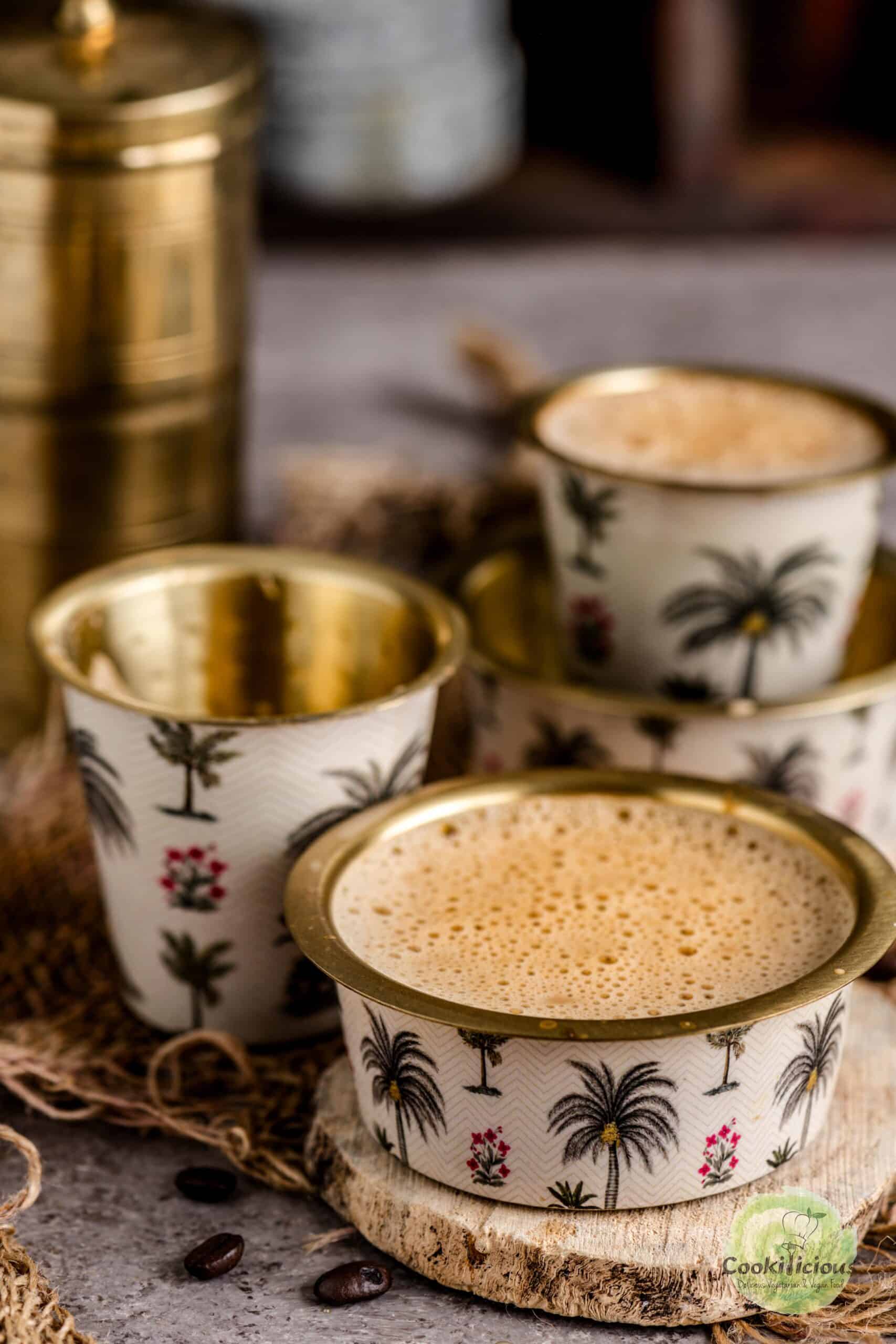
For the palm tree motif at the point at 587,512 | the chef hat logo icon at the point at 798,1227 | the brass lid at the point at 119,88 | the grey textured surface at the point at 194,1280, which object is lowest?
the grey textured surface at the point at 194,1280

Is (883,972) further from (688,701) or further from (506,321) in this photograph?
(506,321)

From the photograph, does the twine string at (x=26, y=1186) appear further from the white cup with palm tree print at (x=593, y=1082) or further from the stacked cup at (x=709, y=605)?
the stacked cup at (x=709, y=605)

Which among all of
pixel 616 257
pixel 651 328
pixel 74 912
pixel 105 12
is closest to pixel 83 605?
pixel 74 912

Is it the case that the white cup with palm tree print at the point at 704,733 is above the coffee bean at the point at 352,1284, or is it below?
above

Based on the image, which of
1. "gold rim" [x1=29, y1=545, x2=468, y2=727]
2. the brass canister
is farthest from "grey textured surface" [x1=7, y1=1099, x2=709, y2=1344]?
the brass canister

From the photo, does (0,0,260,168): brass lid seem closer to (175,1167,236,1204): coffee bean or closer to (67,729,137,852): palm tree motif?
(67,729,137,852): palm tree motif

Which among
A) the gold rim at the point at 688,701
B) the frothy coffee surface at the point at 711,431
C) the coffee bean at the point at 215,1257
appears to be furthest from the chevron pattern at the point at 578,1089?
the frothy coffee surface at the point at 711,431

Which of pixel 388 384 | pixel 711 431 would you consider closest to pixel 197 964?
pixel 711 431

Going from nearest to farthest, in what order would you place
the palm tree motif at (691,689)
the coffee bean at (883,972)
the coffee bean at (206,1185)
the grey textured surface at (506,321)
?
the coffee bean at (206,1185) < the coffee bean at (883,972) < the palm tree motif at (691,689) < the grey textured surface at (506,321)
